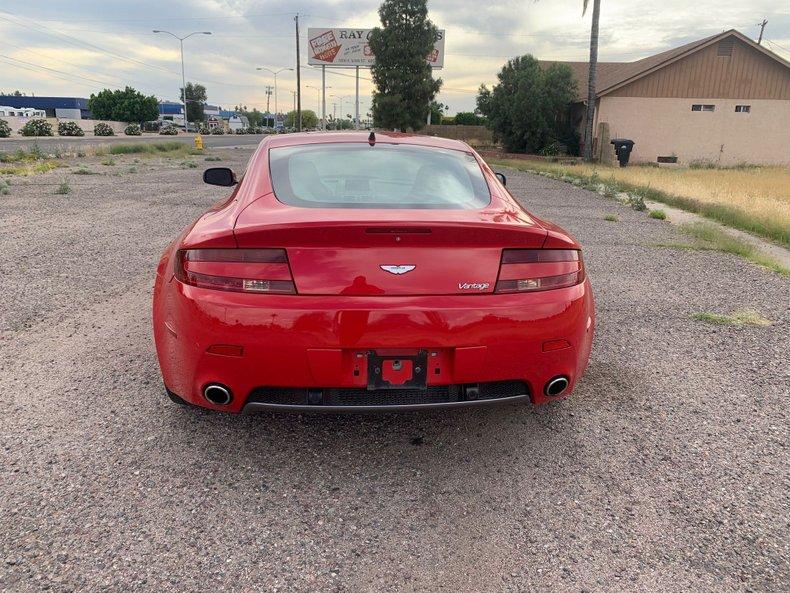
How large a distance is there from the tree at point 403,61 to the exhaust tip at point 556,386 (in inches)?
1705

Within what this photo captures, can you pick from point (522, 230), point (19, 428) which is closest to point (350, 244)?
point (522, 230)

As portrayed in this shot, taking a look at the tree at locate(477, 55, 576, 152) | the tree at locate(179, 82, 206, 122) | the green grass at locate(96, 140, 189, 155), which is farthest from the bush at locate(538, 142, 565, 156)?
the tree at locate(179, 82, 206, 122)

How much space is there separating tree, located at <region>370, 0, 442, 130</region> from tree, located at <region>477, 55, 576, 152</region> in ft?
28.5

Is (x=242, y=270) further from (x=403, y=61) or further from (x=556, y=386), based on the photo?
(x=403, y=61)

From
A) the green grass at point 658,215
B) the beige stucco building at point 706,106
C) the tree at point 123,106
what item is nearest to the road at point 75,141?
the green grass at point 658,215

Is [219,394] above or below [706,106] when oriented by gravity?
below

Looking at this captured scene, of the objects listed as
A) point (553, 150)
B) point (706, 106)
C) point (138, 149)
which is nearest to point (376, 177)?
point (138, 149)

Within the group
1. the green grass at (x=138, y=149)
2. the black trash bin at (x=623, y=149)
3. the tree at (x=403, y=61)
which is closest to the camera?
the green grass at (x=138, y=149)

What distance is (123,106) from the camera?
94.3 meters

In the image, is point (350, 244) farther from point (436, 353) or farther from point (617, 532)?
point (617, 532)

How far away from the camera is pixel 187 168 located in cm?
2262

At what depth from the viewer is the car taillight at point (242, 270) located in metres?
2.45

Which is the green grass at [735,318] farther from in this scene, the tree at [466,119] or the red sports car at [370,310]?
the tree at [466,119]

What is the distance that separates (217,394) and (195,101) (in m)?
125
